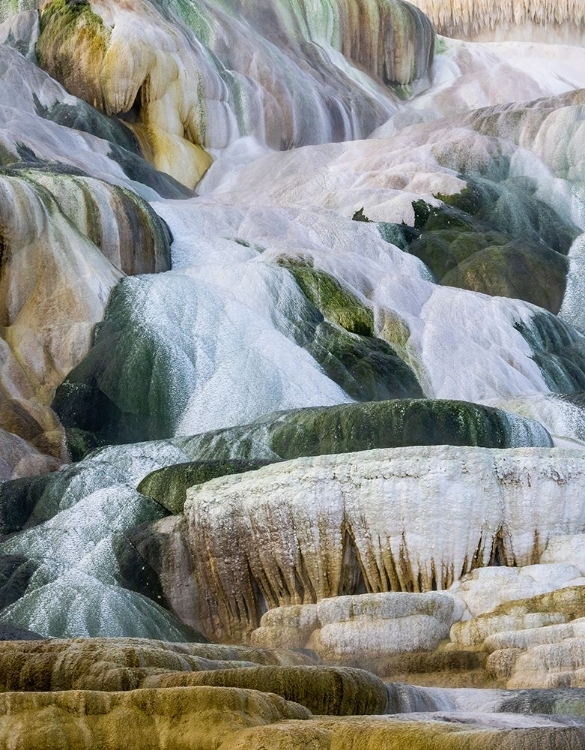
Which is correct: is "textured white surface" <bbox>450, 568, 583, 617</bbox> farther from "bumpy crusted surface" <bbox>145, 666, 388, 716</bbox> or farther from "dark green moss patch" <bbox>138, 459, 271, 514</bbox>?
"dark green moss patch" <bbox>138, 459, 271, 514</bbox>

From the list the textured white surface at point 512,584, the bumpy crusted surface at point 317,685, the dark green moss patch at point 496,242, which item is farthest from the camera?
the dark green moss patch at point 496,242

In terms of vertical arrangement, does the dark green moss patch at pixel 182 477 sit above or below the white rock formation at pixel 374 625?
below

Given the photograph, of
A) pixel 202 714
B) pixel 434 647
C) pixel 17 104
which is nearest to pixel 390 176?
pixel 17 104

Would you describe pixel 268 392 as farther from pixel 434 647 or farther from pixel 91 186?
pixel 434 647

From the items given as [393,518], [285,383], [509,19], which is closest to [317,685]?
[393,518]

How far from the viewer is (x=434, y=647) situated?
9086 millimetres

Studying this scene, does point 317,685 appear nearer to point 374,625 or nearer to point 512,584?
point 374,625

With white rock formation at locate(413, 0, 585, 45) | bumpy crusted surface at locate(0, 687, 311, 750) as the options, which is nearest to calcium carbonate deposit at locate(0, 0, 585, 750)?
bumpy crusted surface at locate(0, 687, 311, 750)

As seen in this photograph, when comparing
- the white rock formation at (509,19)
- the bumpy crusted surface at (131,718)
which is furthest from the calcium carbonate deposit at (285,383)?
the white rock formation at (509,19)

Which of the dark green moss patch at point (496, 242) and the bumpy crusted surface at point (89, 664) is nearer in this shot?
the bumpy crusted surface at point (89, 664)

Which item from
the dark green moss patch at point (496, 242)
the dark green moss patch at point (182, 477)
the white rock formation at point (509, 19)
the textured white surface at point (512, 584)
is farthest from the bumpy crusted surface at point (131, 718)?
the white rock formation at point (509, 19)

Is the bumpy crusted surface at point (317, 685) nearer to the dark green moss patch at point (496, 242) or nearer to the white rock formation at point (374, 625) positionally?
the white rock formation at point (374, 625)

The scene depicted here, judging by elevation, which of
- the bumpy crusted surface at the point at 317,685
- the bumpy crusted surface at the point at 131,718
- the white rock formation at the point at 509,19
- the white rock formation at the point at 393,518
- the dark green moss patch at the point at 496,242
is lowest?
the dark green moss patch at the point at 496,242

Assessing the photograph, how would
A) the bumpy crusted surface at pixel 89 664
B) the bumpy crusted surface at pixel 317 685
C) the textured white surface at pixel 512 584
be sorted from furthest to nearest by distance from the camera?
the textured white surface at pixel 512 584
the bumpy crusted surface at pixel 317 685
the bumpy crusted surface at pixel 89 664
